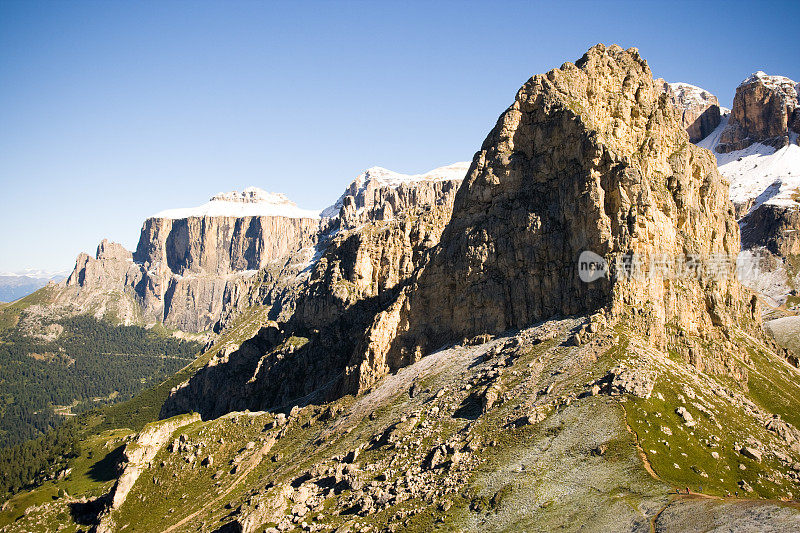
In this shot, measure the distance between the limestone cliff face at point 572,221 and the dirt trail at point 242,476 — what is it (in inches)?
1105

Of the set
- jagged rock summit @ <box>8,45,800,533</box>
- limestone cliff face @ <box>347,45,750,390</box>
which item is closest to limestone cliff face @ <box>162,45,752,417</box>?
limestone cliff face @ <box>347,45,750,390</box>

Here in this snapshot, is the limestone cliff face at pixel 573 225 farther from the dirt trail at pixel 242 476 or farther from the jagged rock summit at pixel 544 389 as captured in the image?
the dirt trail at pixel 242 476

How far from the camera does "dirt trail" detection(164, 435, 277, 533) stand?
113688 mm

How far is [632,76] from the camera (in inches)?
5871

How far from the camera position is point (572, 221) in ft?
410

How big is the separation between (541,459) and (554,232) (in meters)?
63.7

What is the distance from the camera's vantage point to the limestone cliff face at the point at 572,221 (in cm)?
11744

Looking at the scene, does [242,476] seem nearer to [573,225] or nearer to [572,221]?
[573,225]

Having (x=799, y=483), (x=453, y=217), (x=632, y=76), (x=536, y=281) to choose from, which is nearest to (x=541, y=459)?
(x=799, y=483)
